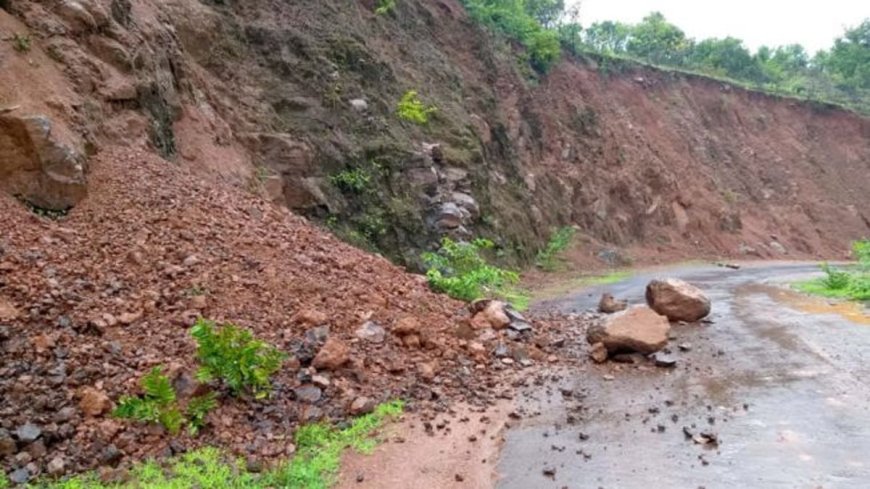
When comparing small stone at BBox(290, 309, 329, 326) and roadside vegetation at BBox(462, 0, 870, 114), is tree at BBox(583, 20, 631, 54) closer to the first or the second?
roadside vegetation at BBox(462, 0, 870, 114)

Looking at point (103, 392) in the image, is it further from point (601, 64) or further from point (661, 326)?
point (601, 64)

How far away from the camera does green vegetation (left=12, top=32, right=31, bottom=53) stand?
8.74 metres

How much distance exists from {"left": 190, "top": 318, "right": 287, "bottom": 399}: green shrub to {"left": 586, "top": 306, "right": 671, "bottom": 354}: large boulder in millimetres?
4498

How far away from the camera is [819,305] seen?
1283cm

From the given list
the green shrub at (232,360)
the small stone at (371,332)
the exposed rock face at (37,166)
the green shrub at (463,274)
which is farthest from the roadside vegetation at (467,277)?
the exposed rock face at (37,166)

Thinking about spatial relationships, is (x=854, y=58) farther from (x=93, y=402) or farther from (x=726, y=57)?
(x=93, y=402)

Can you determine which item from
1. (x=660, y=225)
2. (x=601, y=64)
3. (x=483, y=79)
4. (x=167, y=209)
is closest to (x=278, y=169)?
(x=167, y=209)

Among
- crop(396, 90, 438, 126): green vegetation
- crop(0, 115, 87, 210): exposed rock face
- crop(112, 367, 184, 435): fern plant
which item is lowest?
crop(112, 367, 184, 435): fern plant

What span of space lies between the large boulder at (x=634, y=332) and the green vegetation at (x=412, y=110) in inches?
438

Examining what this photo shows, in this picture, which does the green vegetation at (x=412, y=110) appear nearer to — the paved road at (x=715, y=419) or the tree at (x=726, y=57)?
the paved road at (x=715, y=419)

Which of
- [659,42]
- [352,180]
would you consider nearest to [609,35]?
[659,42]

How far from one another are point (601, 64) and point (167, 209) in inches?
1208

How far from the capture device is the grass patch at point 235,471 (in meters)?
4.96

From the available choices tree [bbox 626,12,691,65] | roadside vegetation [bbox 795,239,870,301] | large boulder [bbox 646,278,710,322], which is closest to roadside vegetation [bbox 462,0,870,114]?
tree [bbox 626,12,691,65]
